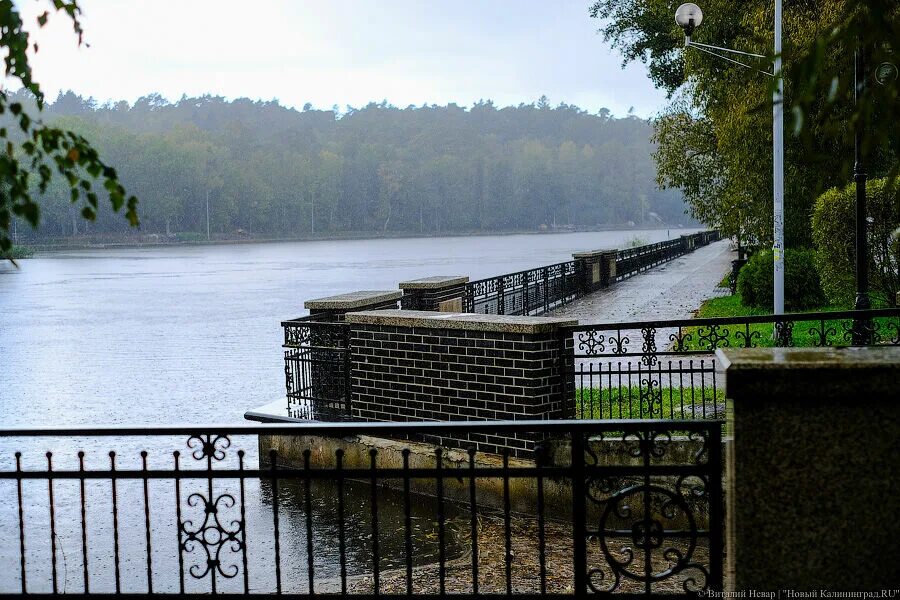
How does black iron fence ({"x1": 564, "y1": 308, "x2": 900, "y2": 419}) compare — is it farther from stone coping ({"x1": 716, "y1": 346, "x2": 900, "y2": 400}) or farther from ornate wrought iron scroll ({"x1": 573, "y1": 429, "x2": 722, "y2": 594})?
stone coping ({"x1": 716, "y1": 346, "x2": 900, "y2": 400})

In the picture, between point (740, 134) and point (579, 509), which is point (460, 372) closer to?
point (579, 509)

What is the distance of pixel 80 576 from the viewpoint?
723 cm

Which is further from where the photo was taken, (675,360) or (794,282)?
(794,282)

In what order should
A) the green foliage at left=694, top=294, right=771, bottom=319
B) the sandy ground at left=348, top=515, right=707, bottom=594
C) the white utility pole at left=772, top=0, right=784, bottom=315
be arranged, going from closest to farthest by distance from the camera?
the sandy ground at left=348, top=515, right=707, bottom=594, the white utility pole at left=772, top=0, right=784, bottom=315, the green foliage at left=694, top=294, right=771, bottom=319

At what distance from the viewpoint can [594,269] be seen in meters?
33.0

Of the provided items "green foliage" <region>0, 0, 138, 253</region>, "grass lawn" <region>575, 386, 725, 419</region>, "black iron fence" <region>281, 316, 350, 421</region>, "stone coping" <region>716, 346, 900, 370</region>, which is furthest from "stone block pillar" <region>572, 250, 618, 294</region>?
"green foliage" <region>0, 0, 138, 253</region>

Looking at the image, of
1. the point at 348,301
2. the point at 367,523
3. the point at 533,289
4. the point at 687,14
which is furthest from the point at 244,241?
the point at 367,523

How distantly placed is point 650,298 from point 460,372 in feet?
65.5

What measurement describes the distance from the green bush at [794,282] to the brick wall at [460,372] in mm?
12916

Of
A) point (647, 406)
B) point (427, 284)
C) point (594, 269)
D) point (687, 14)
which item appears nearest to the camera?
point (647, 406)

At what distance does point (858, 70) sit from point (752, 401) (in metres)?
10.7

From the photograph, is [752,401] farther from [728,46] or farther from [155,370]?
[728,46]

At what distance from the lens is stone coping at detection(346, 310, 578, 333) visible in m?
9.03

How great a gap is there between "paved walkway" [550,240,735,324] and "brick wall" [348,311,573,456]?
12.3 meters
